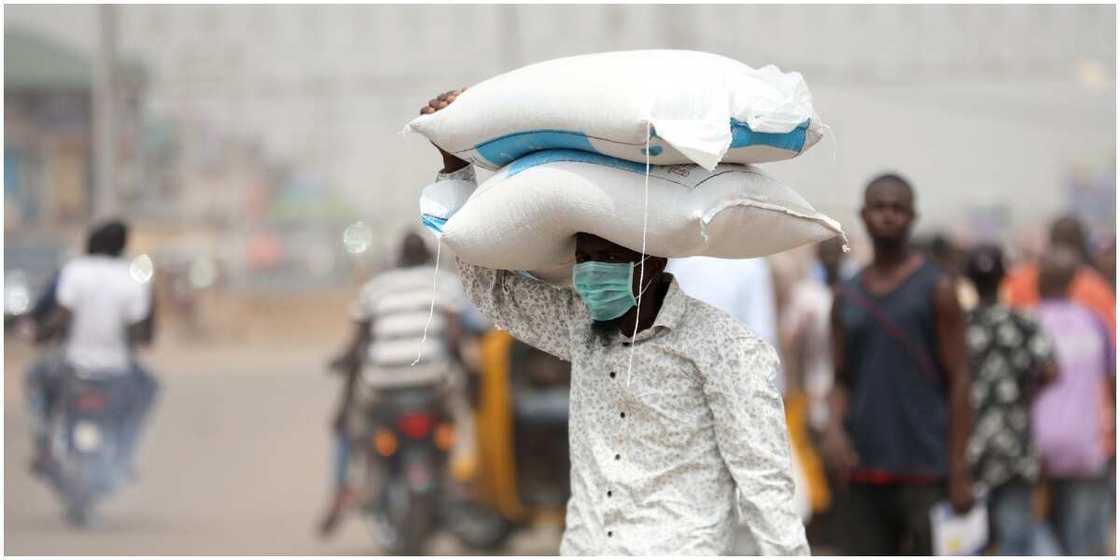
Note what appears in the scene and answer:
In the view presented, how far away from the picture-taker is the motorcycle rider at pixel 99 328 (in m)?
9.50

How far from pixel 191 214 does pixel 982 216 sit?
577 inches

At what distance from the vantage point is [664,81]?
3467 mm

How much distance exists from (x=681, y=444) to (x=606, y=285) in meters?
0.36

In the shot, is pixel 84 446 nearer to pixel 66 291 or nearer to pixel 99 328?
pixel 99 328

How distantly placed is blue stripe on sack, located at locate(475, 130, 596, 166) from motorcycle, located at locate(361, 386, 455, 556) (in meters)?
4.53

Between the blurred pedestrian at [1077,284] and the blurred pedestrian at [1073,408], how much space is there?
12 centimetres

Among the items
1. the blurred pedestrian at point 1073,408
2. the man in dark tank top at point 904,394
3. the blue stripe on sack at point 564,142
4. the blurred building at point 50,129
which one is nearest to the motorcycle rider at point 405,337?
the man in dark tank top at point 904,394

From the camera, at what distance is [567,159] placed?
368cm

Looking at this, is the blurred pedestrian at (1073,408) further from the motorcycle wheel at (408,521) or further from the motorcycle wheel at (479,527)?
the motorcycle wheel at (408,521)

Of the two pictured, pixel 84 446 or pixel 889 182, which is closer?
pixel 889 182

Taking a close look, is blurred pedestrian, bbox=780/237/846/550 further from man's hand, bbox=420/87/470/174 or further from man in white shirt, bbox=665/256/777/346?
man's hand, bbox=420/87/470/174

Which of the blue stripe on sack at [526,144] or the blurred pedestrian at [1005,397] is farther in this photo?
the blurred pedestrian at [1005,397]

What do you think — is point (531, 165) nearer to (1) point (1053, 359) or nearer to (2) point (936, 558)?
(2) point (936, 558)

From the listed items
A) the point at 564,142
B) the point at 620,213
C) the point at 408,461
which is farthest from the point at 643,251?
the point at 408,461
